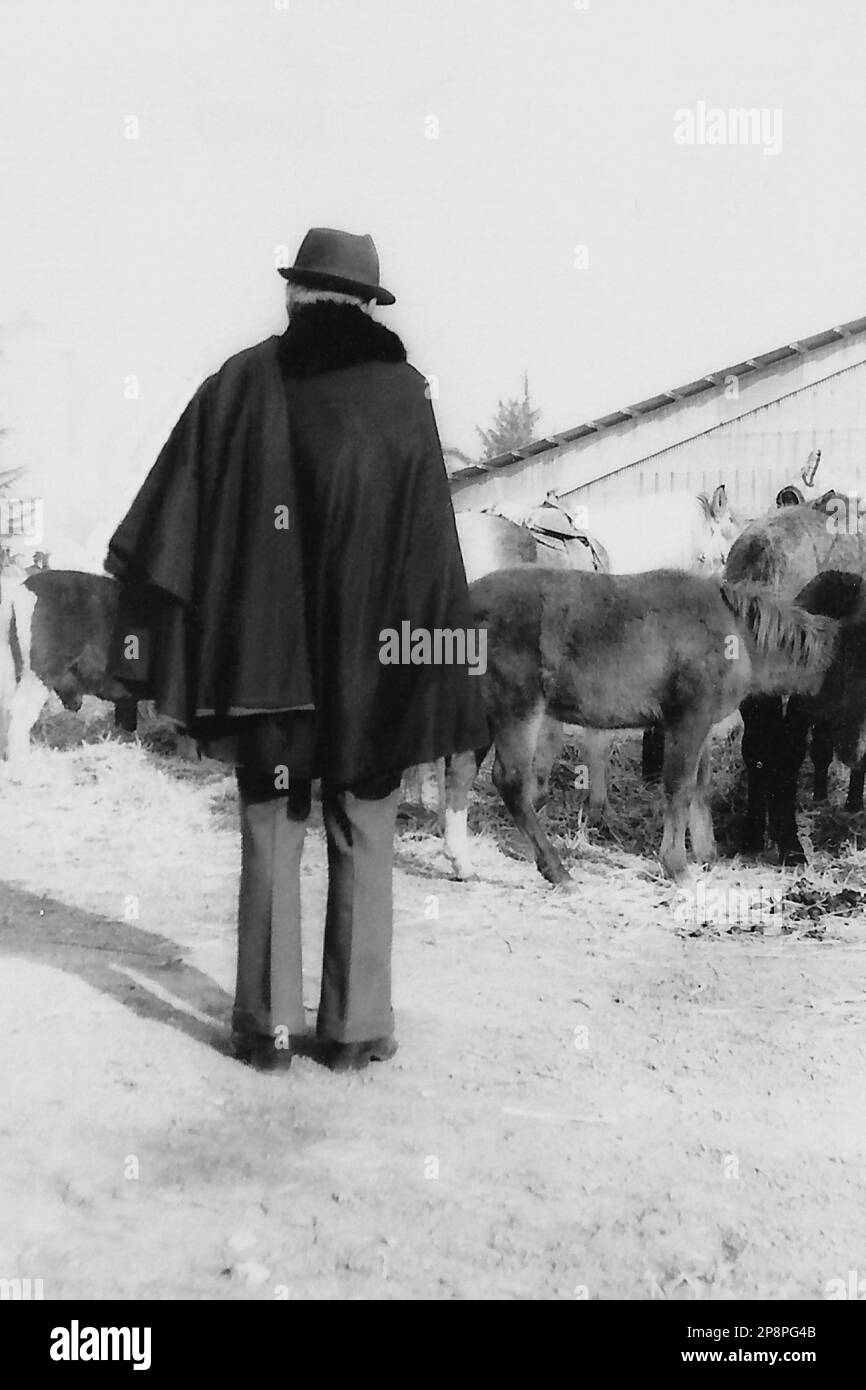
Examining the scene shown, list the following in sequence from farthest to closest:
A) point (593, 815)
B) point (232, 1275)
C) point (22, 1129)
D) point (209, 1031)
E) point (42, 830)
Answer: point (42, 830), point (593, 815), point (209, 1031), point (22, 1129), point (232, 1275)

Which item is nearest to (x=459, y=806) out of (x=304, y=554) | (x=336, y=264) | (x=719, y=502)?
(x=719, y=502)

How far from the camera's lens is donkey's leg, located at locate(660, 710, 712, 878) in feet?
17.2

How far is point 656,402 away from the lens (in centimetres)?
558

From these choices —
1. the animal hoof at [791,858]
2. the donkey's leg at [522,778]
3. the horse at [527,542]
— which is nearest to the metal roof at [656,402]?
the horse at [527,542]

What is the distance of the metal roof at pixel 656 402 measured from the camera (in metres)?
5.46

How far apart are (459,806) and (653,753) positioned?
30.9 inches

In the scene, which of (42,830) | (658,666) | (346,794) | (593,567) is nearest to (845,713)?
(658,666)

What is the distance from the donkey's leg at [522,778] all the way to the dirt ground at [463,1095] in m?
0.10

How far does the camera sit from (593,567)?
5688 millimetres

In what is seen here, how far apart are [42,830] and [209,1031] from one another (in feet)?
7.24

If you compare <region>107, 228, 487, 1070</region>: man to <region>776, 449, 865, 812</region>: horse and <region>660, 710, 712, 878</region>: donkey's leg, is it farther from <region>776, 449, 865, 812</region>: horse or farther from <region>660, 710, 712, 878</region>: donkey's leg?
<region>776, 449, 865, 812</region>: horse

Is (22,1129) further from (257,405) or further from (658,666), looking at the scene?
(658,666)
